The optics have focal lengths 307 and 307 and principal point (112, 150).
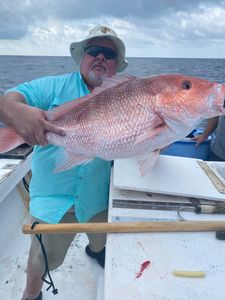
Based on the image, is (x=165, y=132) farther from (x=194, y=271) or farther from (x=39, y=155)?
(x=39, y=155)

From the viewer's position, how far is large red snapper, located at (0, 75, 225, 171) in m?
1.29

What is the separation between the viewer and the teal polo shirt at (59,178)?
1.86m

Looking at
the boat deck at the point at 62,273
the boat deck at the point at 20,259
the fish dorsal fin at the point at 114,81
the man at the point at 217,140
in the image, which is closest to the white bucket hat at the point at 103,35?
the fish dorsal fin at the point at 114,81

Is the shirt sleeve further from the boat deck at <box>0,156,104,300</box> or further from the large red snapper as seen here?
the boat deck at <box>0,156,104,300</box>

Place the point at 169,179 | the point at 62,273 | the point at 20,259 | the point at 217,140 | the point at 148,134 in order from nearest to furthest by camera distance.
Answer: the point at 148,134, the point at 169,179, the point at 62,273, the point at 20,259, the point at 217,140

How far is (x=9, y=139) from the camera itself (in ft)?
4.68

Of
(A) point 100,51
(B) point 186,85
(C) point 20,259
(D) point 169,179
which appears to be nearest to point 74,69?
(C) point 20,259

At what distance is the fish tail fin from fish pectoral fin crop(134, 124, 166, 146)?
1.79 ft

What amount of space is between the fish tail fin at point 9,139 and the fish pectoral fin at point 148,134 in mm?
547

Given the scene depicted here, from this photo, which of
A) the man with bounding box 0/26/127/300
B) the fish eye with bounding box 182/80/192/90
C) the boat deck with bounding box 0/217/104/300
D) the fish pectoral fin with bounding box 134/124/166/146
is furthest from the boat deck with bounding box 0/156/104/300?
the fish eye with bounding box 182/80/192/90

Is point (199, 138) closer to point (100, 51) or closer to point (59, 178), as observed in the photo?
point (100, 51)

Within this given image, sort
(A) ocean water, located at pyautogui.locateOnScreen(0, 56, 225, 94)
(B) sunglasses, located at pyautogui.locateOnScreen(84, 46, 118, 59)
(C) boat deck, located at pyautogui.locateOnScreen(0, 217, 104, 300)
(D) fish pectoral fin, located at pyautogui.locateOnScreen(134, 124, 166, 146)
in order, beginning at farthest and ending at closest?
(A) ocean water, located at pyautogui.locateOnScreen(0, 56, 225, 94) → (C) boat deck, located at pyautogui.locateOnScreen(0, 217, 104, 300) → (B) sunglasses, located at pyautogui.locateOnScreen(84, 46, 118, 59) → (D) fish pectoral fin, located at pyautogui.locateOnScreen(134, 124, 166, 146)

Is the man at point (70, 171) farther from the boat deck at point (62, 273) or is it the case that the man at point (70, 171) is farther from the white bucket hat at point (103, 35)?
the boat deck at point (62, 273)

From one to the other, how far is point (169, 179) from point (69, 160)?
60 cm
